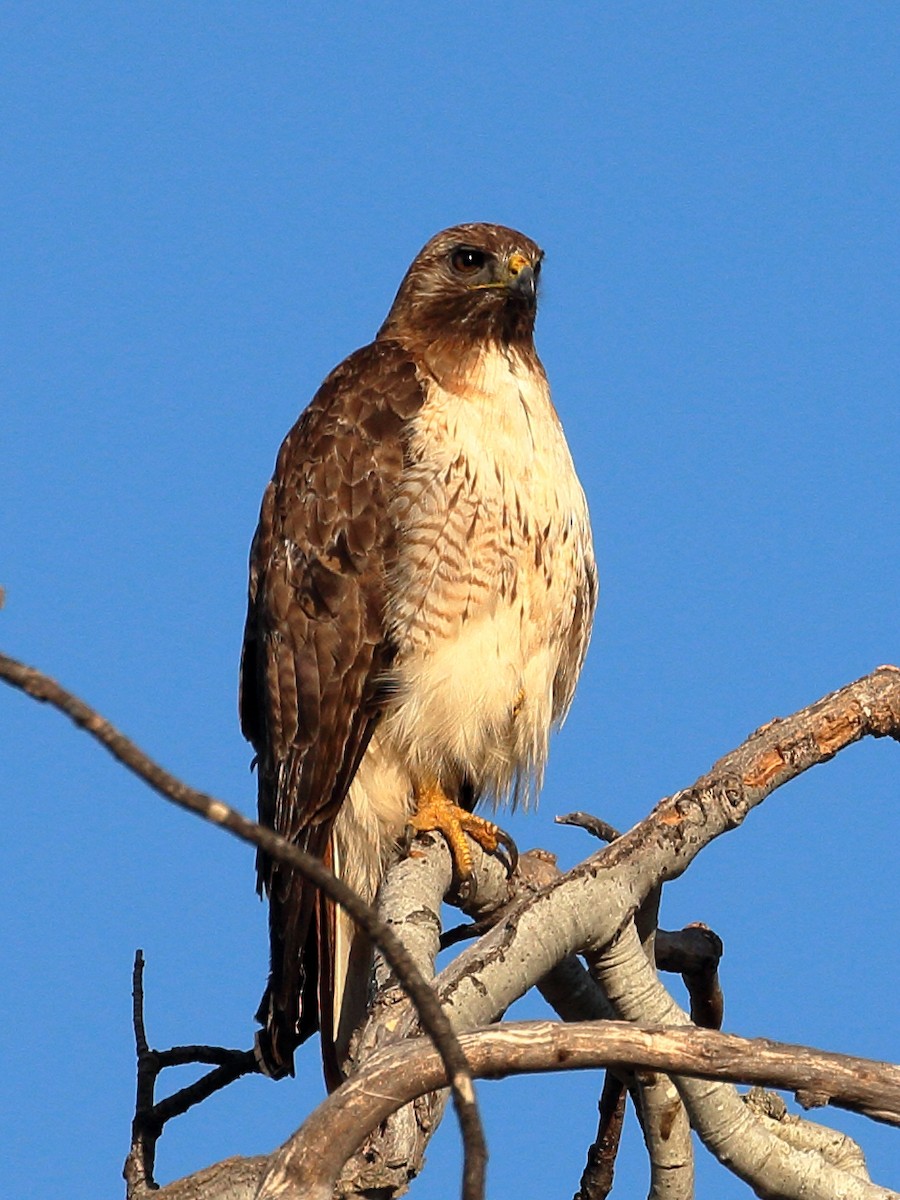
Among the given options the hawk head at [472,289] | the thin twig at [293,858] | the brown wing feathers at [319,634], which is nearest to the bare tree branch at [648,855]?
the brown wing feathers at [319,634]

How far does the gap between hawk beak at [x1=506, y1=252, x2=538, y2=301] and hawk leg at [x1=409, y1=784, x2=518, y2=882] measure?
6.02 feet

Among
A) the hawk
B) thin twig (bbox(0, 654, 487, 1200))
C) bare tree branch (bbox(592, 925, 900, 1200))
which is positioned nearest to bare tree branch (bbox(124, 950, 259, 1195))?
the hawk

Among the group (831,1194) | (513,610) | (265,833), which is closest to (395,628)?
(513,610)

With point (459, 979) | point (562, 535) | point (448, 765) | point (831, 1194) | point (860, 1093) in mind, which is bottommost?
point (860, 1093)

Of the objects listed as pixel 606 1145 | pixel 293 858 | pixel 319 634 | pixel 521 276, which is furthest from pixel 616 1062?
pixel 521 276

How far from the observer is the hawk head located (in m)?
6.14

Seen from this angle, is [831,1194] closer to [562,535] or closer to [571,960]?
[571,960]

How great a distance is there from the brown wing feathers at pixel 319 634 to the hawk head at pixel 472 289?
34 centimetres

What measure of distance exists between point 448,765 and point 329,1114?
10.3 feet

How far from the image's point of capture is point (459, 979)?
3.85 m

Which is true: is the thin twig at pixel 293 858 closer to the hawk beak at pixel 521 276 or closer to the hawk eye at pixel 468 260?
the hawk beak at pixel 521 276

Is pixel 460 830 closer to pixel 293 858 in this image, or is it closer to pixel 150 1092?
pixel 150 1092

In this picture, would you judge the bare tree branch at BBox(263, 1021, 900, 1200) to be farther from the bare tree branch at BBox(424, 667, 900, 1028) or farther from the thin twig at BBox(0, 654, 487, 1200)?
the bare tree branch at BBox(424, 667, 900, 1028)

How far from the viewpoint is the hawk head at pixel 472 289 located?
6145mm
